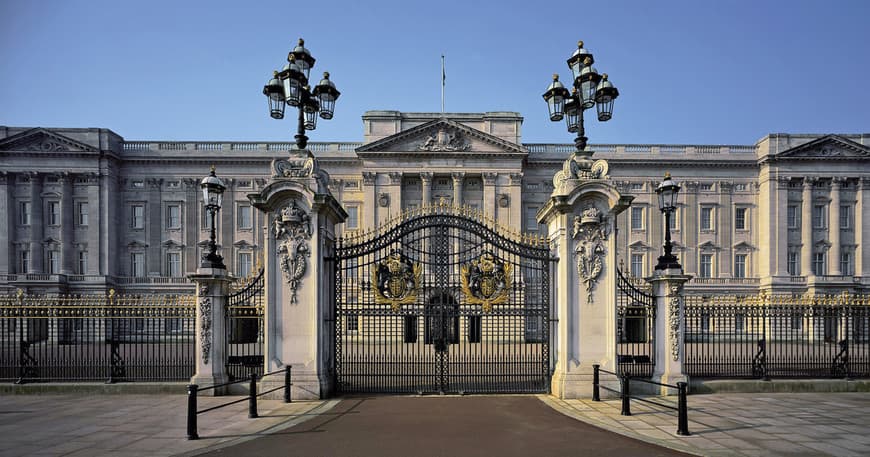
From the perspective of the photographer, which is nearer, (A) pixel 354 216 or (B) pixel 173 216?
(A) pixel 354 216

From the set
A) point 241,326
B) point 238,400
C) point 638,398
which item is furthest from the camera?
point 241,326

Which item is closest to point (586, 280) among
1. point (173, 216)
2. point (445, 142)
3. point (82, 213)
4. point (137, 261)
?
point (445, 142)

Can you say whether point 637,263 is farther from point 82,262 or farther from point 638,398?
point 82,262

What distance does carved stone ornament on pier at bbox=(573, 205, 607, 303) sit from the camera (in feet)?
45.9

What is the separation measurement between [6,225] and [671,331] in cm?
6145

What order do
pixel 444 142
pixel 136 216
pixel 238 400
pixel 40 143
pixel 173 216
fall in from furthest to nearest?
pixel 136 216, pixel 173 216, pixel 40 143, pixel 444 142, pixel 238 400

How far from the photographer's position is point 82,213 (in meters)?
54.7

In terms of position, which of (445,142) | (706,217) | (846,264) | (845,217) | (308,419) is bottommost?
(308,419)

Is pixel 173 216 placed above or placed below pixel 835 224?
above

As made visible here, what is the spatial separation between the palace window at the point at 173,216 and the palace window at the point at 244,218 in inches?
240

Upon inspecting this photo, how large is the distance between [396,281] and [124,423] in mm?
6822

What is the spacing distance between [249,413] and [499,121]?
45854mm

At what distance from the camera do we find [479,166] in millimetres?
53562

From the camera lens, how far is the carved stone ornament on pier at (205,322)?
14.2 metres
